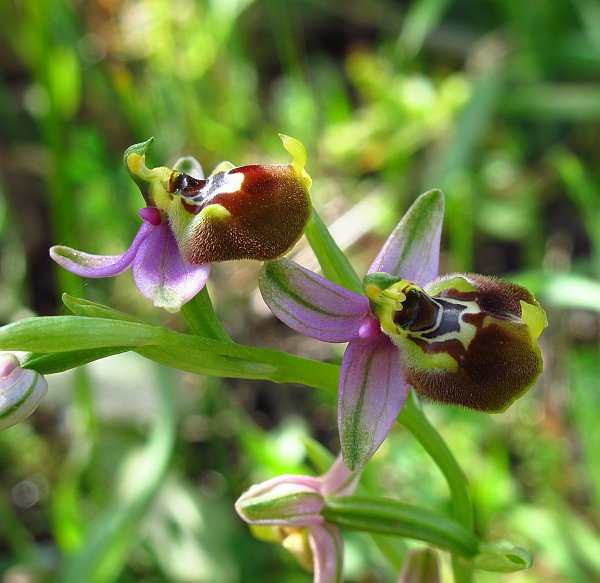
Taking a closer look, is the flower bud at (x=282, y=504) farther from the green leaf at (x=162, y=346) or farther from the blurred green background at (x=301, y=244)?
the blurred green background at (x=301, y=244)

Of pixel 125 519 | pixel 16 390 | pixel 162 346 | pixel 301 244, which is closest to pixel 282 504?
pixel 162 346

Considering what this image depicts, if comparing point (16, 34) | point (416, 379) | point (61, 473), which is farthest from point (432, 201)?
point (16, 34)

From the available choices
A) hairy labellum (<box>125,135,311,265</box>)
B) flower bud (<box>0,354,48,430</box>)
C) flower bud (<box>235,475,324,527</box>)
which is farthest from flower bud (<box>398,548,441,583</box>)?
flower bud (<box>0,354,48,430</box>)

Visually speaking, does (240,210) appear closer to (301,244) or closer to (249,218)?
(249,218)

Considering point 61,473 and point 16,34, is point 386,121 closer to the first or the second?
point 16,34

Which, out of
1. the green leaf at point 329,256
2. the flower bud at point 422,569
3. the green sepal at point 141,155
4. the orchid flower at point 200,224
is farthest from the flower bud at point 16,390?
the flower bud at point 422,569
